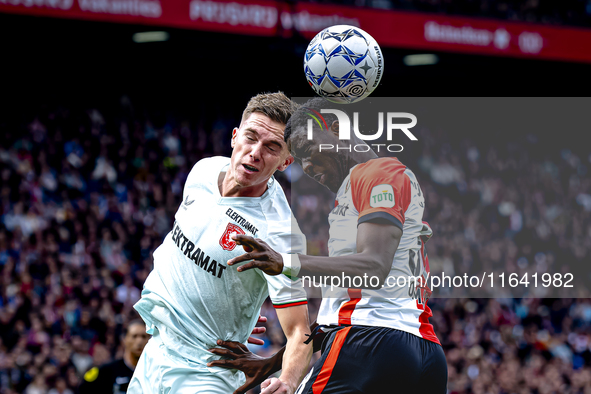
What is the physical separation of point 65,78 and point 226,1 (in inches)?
189

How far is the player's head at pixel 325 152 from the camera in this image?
12.0 ft

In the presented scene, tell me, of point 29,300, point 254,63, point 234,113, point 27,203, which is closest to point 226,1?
point 254,63

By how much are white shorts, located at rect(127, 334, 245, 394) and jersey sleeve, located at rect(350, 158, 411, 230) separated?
144 cm

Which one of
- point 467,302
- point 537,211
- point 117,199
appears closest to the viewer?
point 117,199

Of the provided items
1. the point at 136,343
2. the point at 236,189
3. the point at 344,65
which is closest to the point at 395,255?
the point at 236,189

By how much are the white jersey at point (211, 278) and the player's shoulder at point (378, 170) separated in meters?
0.76

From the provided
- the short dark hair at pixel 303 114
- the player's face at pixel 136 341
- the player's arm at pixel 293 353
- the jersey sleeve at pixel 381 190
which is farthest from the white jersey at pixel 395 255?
the player's face at pixel 136 341

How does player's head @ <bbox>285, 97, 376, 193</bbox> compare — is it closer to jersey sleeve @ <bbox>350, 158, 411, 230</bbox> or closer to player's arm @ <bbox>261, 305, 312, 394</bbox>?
jersey sleeve @ <bbox>350, 158, 411, 230</bbox>

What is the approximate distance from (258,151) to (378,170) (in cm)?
91

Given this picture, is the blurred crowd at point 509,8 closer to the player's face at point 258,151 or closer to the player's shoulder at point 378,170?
the player's face at point 258,151

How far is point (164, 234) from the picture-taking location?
14.1 m

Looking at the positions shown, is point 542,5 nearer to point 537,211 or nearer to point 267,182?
point 537,211

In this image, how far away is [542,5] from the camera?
19.2 m

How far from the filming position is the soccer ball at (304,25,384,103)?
13.6 feet
